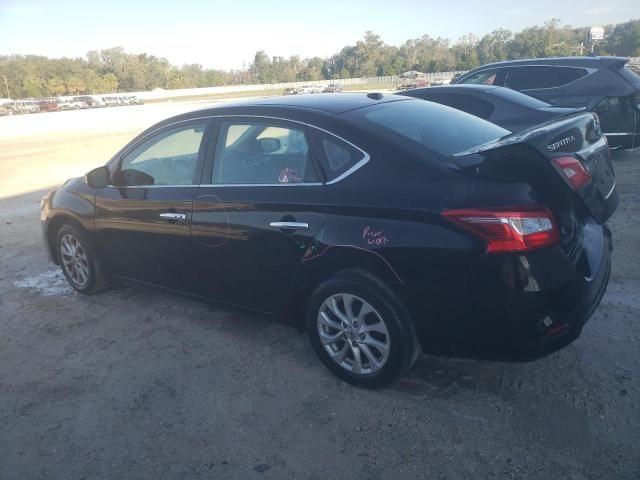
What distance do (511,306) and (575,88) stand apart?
23.0 ft

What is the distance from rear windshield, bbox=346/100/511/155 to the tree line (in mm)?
61469

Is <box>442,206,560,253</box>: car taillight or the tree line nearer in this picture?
<box>442,206,560,253</box>: car taillight

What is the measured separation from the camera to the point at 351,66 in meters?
99.9

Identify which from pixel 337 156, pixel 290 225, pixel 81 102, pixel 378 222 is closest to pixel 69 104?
pixel 81 102

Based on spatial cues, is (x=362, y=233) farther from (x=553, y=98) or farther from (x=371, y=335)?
(x=553, y=98)

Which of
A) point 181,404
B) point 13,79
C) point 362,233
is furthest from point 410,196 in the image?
point 13,79

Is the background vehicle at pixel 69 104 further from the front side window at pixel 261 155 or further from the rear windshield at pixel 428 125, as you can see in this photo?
the rear windshield at pixel 428 125

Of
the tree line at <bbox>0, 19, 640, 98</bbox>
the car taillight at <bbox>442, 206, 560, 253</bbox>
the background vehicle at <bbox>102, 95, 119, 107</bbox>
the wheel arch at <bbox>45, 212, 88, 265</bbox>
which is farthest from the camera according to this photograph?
the tree line at <bbox>0, 19, 640, 98</bbox>

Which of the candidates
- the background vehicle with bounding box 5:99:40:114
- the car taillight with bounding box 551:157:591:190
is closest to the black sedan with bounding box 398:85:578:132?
the car taillight with bounding box 551:157:591:190

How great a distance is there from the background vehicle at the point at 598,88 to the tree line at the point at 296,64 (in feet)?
182

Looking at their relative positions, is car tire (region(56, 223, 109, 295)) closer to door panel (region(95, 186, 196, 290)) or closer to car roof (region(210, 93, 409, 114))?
door panel (region(95, 186, 196, 290))

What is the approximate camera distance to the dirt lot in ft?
8.59

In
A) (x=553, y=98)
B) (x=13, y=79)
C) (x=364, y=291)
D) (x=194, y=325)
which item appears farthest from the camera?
(x=13, y=79)

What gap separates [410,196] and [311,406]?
4.41 feet
